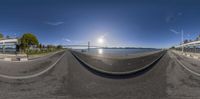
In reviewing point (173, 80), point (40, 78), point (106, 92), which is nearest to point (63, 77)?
point (40, 78)

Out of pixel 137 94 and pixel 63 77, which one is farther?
pixel 63 77

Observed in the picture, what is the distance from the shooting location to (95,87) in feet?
10.1

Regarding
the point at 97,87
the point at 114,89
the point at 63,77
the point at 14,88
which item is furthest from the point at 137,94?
the point at 14,88

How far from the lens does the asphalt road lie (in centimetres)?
291

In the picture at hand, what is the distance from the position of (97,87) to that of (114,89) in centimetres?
36

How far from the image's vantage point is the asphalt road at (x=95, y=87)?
2914mm

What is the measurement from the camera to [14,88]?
10.1 ft

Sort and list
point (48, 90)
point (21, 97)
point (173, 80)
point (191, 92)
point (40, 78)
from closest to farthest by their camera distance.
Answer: point (21, 97), point (48, 90), point (191, 92), point (40, 78), point (173, 80)

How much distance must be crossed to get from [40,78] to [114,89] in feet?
5.80

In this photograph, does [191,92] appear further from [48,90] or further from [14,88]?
[14,88]

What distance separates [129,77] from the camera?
11.1 ft

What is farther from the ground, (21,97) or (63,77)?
(63,77)

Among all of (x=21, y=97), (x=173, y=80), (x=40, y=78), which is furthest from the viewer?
(x=173, y=80)

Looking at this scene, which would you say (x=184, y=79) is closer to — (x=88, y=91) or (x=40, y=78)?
(x=88, y=91)
